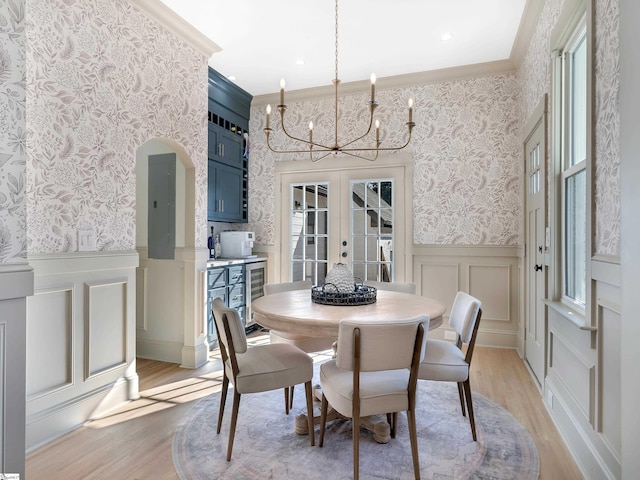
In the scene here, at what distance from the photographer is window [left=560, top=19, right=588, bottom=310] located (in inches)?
89.4

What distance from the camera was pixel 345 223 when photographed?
4602mm

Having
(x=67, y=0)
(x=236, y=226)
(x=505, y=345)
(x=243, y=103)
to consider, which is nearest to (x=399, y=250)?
(x=505, y=345)

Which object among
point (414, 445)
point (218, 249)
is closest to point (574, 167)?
point (414, 445)

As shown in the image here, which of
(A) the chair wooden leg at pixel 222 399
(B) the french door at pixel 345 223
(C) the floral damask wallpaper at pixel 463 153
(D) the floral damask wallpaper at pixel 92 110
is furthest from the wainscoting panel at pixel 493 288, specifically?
(D) the floral damask wallpaper at pixel 92 110

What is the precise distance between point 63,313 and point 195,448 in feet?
3.82

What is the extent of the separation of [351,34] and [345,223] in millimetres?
2026

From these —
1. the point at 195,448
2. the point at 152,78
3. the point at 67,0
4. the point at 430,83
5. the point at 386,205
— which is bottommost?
the point at 195,448

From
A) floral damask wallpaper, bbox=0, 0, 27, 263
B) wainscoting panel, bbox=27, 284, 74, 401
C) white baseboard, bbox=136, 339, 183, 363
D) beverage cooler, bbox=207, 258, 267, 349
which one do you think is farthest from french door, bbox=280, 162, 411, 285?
floral damask wallpaper, bbox=0, 0, 27, 263

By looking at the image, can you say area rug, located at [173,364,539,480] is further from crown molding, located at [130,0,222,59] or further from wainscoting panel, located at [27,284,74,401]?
crown molding, located at [130,0,222,59]

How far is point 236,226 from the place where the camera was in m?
5.04

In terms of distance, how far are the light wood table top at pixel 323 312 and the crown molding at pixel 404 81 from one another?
9.08 ft

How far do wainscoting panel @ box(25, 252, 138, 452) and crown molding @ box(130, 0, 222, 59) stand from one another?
188 cm

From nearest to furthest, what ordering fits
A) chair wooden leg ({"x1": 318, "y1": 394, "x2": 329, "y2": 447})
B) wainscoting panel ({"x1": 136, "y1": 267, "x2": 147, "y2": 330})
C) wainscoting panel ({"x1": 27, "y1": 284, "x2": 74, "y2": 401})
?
chair wooden leg ({"x1": 318, "y1": 394, "x2": 329, "y2": 447}) < wainscoting panel ({"x1": 27, "y1": 284, "x2": 74, "y2": 401}) < wainscoting panel ({"x1": 136, "y1": 267, "x2": 147, "y2": 330})

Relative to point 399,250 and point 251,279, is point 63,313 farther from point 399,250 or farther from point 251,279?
point 399,250
